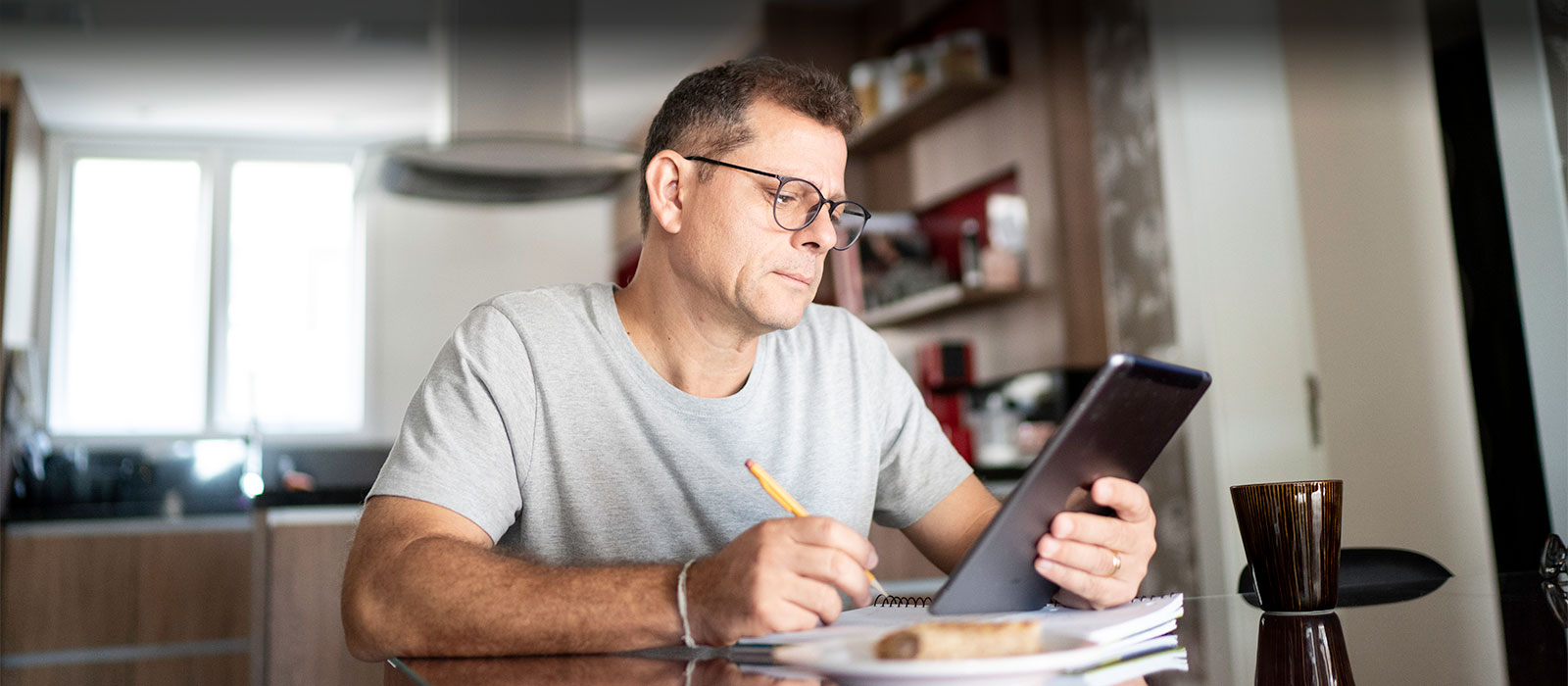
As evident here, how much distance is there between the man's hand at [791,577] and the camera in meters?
0.77

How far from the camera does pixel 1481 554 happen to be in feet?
8.87

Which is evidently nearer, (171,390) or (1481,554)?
(1481,554)

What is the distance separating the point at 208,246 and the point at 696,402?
17.9 feet

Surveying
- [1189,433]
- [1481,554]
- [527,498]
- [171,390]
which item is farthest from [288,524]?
[171,390]

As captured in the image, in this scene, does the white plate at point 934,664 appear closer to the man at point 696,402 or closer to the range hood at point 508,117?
the man at point 696,402

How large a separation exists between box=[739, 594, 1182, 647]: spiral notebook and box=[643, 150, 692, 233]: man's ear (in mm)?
549

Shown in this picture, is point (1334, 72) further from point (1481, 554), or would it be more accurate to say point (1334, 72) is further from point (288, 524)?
point (288, 524)

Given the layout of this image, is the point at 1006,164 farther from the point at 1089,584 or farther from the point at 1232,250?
the point at 1089,584

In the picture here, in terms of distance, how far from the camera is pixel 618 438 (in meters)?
1.29

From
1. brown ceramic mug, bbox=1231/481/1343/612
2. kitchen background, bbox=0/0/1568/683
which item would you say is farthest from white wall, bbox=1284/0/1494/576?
brown ceramic mug, bbox=1231/481/1343/612

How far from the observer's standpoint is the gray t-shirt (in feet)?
3.93

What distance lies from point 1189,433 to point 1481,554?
2.34ft

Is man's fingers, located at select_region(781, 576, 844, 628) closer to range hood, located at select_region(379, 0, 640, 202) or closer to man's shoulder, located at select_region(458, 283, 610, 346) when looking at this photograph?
man's shoulder, located at select_region(458, 283, 610, 346)

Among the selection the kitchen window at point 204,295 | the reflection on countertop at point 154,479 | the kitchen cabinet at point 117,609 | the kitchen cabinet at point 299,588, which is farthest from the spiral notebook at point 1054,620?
the kitchen window at point 204,295
